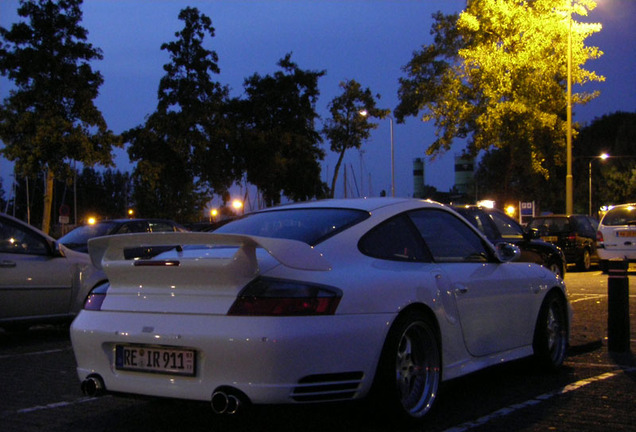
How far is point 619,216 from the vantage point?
19672mm

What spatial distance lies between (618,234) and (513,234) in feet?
21.2

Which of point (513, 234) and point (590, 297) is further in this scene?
point (513, 234)

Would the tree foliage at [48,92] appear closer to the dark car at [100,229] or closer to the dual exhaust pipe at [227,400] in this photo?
the dark car at [100,229]

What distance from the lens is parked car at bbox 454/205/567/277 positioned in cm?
1308

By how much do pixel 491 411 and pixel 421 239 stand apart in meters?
1.22

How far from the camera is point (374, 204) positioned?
17.0 feet

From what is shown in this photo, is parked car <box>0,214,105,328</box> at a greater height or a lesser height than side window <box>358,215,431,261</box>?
lesser

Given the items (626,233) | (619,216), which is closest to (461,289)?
(626,233)

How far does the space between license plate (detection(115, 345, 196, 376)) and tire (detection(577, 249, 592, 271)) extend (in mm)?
20001

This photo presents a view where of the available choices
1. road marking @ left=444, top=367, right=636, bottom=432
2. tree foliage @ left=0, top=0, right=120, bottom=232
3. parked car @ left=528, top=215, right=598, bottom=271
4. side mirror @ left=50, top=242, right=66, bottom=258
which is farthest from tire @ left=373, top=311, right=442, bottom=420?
tree foliage @ left=0, top=0, right=120, bottom=232

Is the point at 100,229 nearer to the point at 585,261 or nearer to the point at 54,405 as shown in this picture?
the point at 54,405

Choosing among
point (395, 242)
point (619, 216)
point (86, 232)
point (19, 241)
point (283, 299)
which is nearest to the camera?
point (283, 299)

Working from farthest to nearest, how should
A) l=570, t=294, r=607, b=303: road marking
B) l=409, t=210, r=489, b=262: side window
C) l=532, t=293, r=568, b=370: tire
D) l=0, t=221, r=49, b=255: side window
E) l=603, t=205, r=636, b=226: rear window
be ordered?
l=603, t=205, r=636, b=226: rear window → l=570, t=294, r=607, b=303: road marking → l=0, t=221, r=49, b=255: side window → l=532, t=293, r=568, b=370: tire → l=409, t=210, r=489, b=262: side window

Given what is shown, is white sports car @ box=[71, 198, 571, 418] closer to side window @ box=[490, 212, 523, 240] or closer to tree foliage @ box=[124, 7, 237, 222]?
side window @ box=[490, 212, 523, 240]
